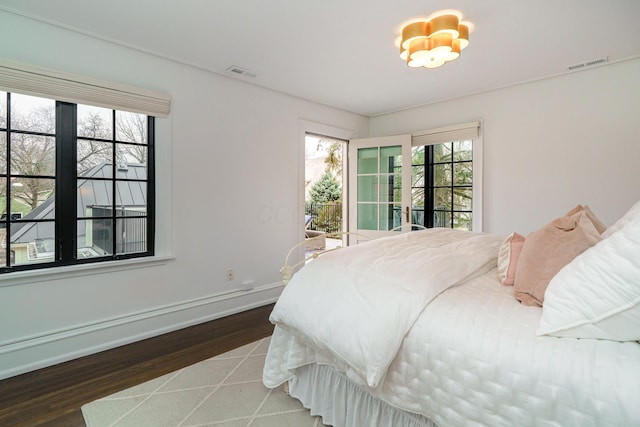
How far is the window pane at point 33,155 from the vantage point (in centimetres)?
216

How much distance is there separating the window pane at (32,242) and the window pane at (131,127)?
35.4 inches

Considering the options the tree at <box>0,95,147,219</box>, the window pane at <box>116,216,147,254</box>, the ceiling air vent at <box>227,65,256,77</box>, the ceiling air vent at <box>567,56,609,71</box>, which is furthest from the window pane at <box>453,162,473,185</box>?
the tree at <box>0,95,147,219</box>

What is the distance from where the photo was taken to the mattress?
2.75 ft

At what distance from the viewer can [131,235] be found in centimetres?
268

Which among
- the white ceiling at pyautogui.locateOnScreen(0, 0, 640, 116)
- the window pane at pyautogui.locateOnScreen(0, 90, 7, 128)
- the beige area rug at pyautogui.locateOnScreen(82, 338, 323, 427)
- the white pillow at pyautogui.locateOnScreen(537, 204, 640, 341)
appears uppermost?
the white ceiling at pyautogui.locateOnScreen(0, 0, 640, 116)

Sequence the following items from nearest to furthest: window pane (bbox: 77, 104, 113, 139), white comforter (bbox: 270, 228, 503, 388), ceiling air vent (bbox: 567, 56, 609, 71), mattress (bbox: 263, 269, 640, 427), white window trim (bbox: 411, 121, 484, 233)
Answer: mattress (bbox: 263, 269, 640, 427) < white comforter (bbox: 270, 228, 503, 388) < window pane (bbox: 77, 104, 113, 139) < ceiling air vent (bbox: 567, 56, 609, 71) < white window trim (bbox: 411, 121, 484, 233)

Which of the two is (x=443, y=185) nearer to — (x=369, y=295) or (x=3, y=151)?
(x=369, y=295)

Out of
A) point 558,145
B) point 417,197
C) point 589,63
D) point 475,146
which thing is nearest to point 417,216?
point 417,197

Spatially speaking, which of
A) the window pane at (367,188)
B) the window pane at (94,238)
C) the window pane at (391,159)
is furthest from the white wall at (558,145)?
the window pane at (94,238)

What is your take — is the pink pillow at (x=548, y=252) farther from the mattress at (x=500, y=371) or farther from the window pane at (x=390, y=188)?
the window pane at (x=390, y=188)

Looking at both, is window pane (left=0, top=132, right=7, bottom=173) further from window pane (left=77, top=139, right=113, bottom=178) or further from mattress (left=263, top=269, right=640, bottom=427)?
mattress (left=263, top=269, right=640, bottom=427)

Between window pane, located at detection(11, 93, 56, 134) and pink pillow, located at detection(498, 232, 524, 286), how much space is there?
3.21 metres

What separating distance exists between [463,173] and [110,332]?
4.28 m

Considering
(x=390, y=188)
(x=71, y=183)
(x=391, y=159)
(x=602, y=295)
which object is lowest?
(x=602, y=295)
